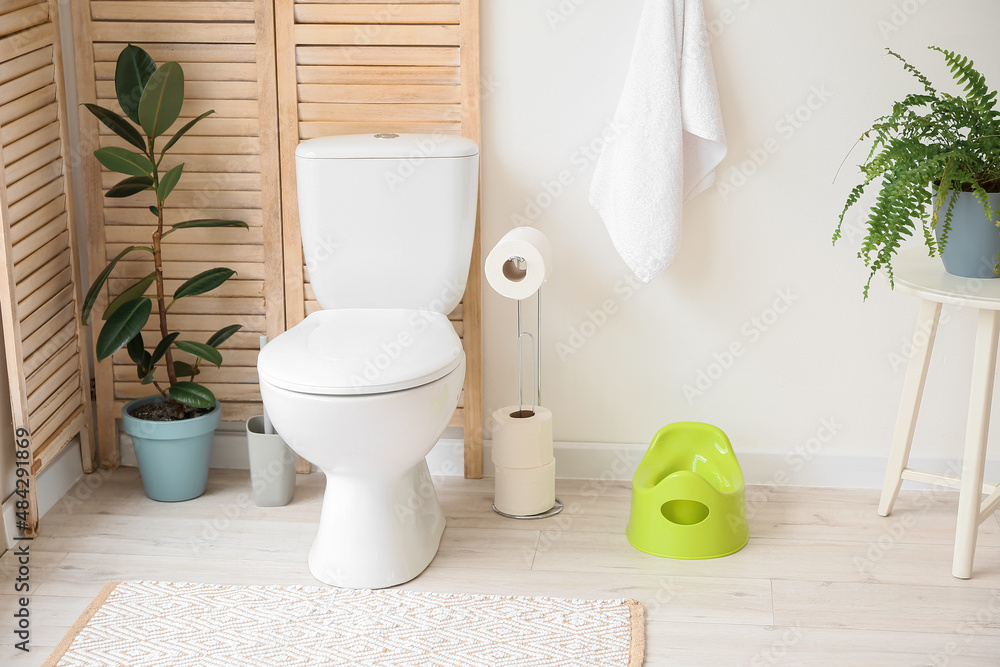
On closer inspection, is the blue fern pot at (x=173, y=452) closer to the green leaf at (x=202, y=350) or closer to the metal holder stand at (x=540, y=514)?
the green leaf at (x=202, y=350)

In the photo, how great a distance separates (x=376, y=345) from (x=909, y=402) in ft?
3.69

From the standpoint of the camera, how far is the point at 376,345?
1.88 m

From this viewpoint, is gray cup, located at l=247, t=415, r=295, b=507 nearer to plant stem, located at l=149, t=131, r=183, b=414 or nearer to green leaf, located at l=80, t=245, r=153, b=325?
plant stem, located at l=149, t=131, r=183, b=414

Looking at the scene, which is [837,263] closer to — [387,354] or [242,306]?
[387,354]

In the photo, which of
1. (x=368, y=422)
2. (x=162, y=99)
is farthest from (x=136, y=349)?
(x=368, y=422)

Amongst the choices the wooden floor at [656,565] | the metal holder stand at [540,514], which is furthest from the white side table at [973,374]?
the metal holder stand at [540,514]

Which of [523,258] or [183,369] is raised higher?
[523,258]

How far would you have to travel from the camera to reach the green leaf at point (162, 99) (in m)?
2.11

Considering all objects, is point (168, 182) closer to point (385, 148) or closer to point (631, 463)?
point (385, 148)

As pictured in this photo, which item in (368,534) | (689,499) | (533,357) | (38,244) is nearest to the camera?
(368,534)

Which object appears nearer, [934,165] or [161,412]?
[934,165]

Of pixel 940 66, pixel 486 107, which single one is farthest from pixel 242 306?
pixel 940 66

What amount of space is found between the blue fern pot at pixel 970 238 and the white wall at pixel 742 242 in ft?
1.18

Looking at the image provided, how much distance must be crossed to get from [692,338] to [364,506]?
2.86 ft
